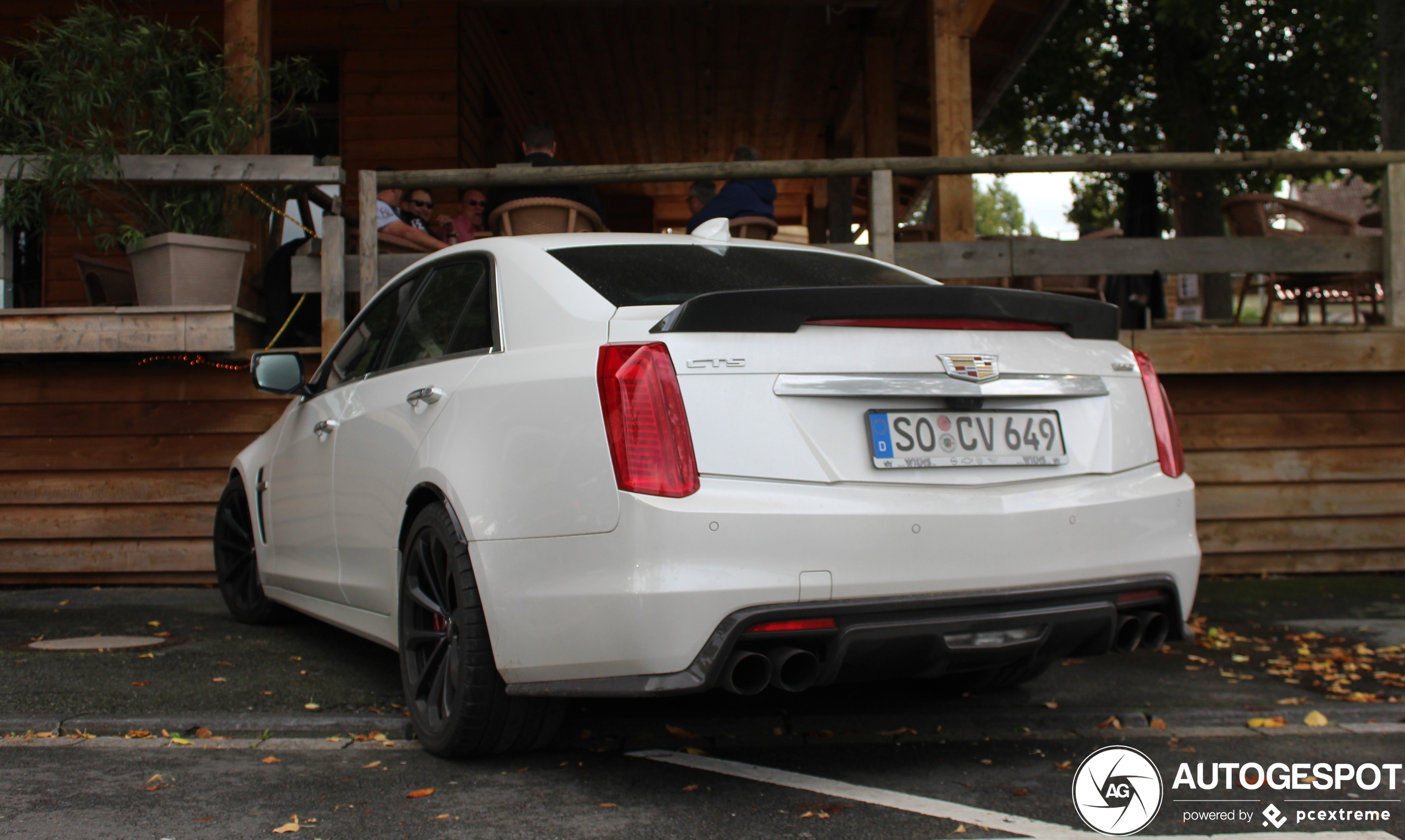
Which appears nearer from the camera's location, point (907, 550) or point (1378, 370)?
point (907, 550)

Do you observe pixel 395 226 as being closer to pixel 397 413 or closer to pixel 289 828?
pixel 397 413

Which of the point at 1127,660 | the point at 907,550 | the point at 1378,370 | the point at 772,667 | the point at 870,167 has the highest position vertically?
the point at 870,167

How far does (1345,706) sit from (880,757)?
1628 mm

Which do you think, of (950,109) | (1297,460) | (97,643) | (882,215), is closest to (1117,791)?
(882,215)

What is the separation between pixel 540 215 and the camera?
651cm

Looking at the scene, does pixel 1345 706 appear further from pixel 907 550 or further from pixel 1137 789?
pixel 907 550

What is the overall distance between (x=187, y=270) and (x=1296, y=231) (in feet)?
23.8

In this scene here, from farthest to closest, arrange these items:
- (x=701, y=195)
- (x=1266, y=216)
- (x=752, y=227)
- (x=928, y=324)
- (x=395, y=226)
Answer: (x=1266, y=216), (x=701, y=195), (x=752, y=227), (x=395, y=226), (x=928, y=324)

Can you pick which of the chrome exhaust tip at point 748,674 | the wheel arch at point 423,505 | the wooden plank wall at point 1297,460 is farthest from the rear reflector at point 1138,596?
the wooden plank wall at point 1297,460

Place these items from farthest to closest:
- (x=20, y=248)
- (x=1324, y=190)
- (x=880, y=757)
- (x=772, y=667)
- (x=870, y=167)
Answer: (x=1324, y=190)
(x=20, y=248)
(x=870, y=167)
(x=880, y=757)
(x=772, y=667)

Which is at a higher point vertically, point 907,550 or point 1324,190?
point 1324,190

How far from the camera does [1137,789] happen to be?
289cm

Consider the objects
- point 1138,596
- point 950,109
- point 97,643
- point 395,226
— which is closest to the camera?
point 1138,596

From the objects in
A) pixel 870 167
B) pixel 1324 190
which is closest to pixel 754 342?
pixel 870 167
